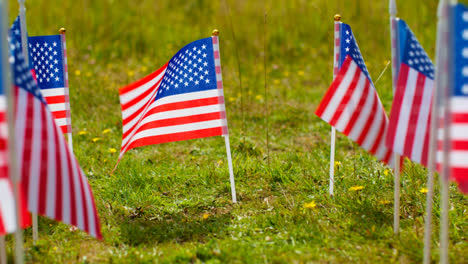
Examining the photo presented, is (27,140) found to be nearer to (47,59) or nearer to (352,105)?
(47,59)

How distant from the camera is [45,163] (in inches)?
123

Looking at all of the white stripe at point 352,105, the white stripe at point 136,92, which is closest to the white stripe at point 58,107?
the white stripe at point 136,92

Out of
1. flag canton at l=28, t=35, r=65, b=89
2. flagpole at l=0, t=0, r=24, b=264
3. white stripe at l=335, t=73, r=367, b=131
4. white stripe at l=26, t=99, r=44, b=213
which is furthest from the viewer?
flag canton at l=28, t=35, r=65, b=89

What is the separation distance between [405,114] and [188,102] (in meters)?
1.68

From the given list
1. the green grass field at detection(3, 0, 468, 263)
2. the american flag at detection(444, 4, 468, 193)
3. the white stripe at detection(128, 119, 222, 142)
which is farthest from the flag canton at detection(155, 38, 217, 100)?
the american flag at detection(444, 4, 468, 193)

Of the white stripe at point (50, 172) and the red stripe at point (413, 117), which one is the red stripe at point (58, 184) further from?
the red stripe at point (413, 117)

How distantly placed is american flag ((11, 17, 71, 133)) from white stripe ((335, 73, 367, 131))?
6.73ft

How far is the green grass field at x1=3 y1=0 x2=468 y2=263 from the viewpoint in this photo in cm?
383

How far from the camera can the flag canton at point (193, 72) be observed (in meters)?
4.30

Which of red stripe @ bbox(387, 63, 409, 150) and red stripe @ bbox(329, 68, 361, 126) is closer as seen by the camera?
red stripe @ bbox(387, 63, 409, 150)

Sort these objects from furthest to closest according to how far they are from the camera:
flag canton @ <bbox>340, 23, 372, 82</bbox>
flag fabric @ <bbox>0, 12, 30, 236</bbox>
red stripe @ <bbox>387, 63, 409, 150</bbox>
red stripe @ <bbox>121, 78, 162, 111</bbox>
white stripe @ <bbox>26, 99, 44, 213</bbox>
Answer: red stripe @ <bbox>121, 78, 162, 111</bbox>, flag canton @ <bbox>340, 23, 372, 82</bbox>, red stripe @ <bbox>387, 63, 409, 150</bbox>, white stripe @ <bbox>26, 99, 44, 213</bbox>, flag fabric @ <bbox>0, 12, 30, 236</bbox>

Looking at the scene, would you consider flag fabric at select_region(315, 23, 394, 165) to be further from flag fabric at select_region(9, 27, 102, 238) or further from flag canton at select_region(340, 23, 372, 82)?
flag fabric at select_region(9, 27, 102, 238)

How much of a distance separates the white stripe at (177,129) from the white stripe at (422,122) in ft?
5.13

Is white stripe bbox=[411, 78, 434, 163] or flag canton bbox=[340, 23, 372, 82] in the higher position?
flag canton bbox=[340, 23, 372, 82]
